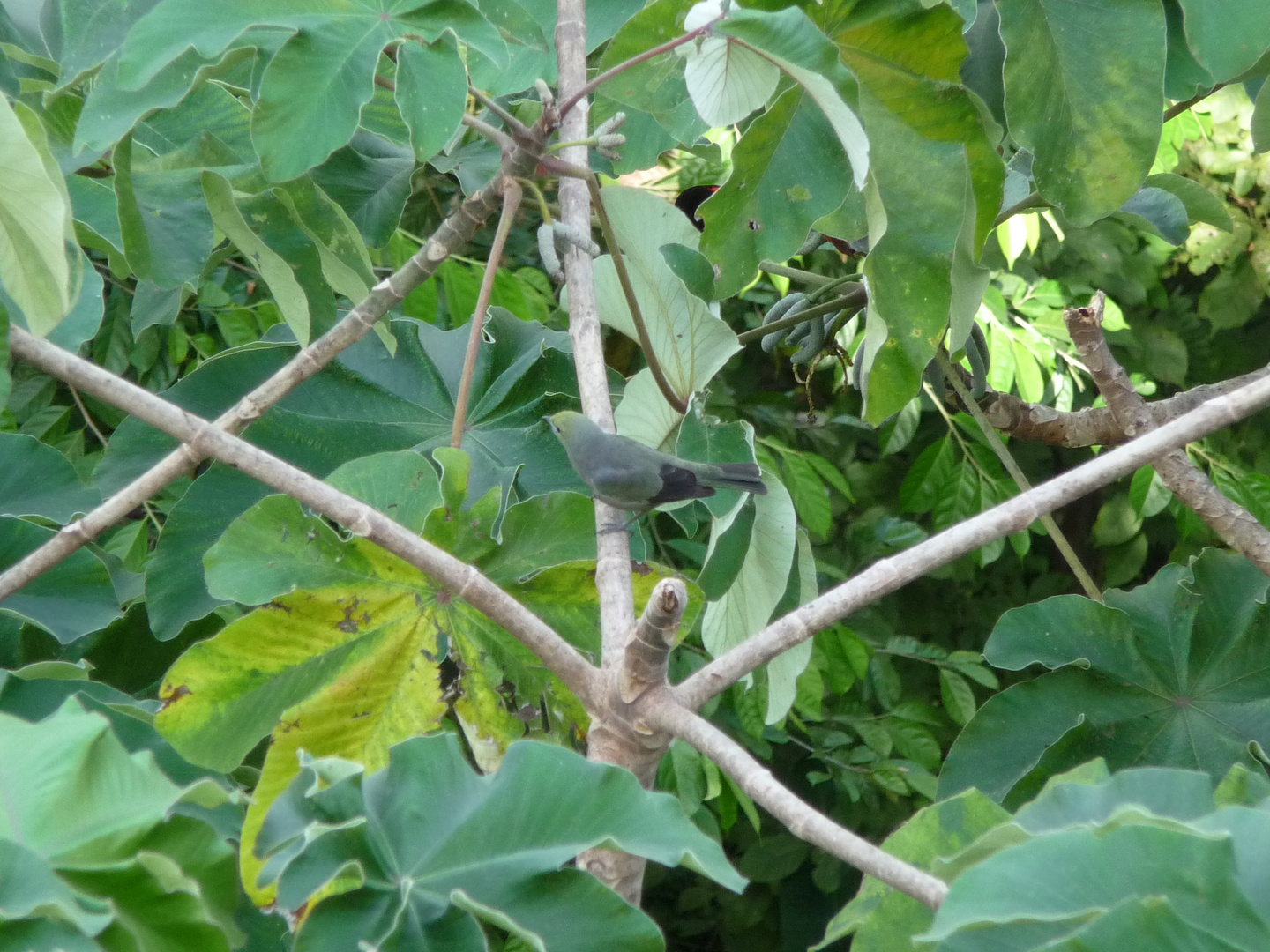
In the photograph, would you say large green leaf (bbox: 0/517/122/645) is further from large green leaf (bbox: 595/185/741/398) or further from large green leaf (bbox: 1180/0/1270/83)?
large green leaf (bbox: 1180/0/1270/83)

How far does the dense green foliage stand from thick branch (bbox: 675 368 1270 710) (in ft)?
0.39

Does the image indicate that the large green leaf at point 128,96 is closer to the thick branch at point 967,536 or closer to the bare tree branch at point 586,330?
the bare tree branch at point 586,330

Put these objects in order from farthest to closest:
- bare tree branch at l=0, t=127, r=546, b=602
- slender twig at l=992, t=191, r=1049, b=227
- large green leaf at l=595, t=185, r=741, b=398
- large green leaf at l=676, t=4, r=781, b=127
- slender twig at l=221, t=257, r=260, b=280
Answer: slender twig at l=221, t=257, r=260, b=280 < slender twig at l=992, t=191, r=1049, b=227 < large green leaf at l=595, t=185, r=741, b=398 < large green leaf at l=676, t=4, r=781, b=127 < bare tree branch at l=0, t=127, r=546, b=602

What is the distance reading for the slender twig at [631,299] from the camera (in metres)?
0.94

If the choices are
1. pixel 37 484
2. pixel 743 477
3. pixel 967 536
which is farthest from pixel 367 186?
pixel 967 536

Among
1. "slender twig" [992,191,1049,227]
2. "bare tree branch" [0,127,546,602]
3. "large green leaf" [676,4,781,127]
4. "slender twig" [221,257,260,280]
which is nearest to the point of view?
"bare tree branch" [0,127,546,602]

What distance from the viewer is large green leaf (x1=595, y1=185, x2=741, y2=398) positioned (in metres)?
0.98

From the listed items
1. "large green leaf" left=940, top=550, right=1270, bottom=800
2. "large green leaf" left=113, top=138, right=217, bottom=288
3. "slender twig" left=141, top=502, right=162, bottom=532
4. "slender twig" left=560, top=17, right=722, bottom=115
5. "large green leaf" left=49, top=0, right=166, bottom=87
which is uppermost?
"large green leaf" left=49, top=0, right=166, bottom=87

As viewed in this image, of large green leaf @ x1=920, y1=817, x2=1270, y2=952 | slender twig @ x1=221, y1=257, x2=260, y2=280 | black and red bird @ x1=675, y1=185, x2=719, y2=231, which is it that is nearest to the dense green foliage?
large green leaf @ x1=920, y1=817, x2=1270, y2=952

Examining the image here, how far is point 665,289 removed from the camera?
3.26 ft

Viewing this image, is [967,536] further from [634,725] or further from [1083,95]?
[1083,95]

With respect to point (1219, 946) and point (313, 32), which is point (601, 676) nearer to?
point (1219, 946)

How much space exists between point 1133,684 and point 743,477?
16.3 inches

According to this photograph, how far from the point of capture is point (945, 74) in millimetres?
905
